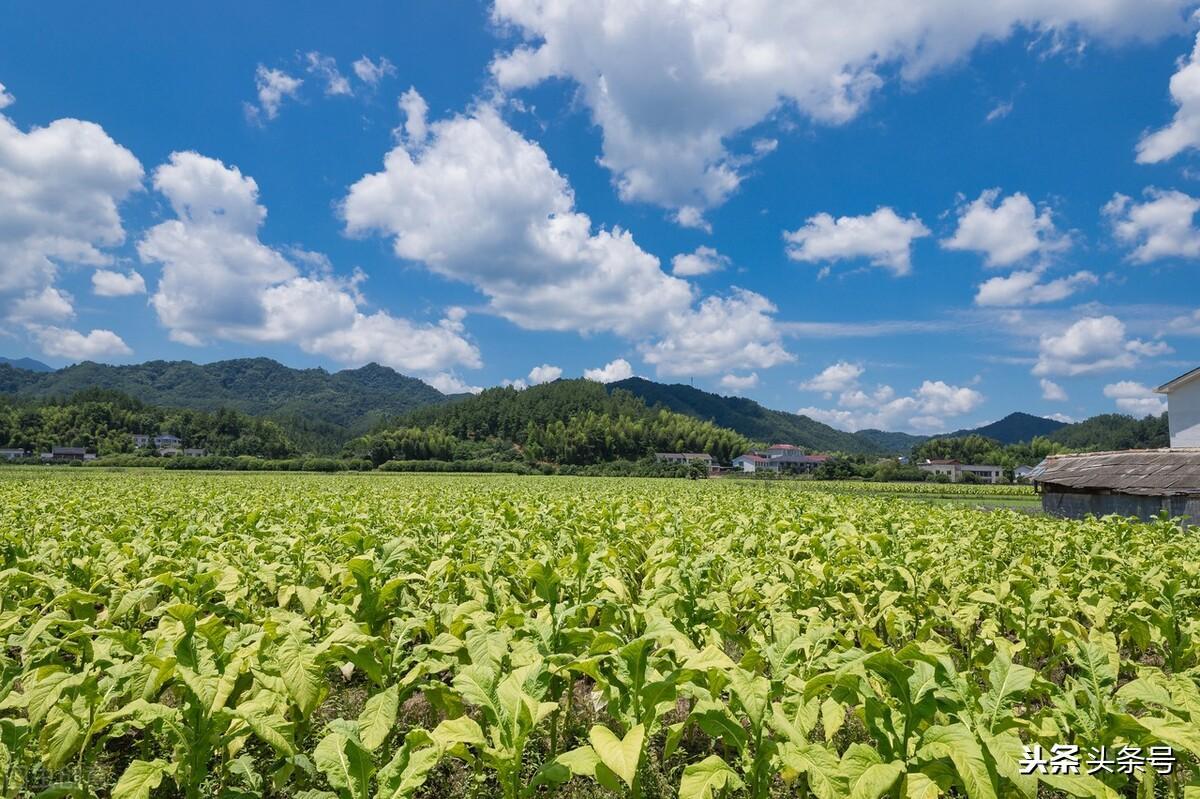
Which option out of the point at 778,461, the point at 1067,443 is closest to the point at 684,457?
the point at 778,461

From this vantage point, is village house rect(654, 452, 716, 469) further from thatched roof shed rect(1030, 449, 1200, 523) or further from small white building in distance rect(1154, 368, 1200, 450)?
thatched roof shed rect(1030, 449, 1200, 523)

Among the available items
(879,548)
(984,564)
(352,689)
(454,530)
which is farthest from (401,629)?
(984,564)

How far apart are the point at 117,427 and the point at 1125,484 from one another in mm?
127397

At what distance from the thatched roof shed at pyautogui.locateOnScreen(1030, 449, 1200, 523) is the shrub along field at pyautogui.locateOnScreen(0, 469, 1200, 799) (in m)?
Answer: 9.69

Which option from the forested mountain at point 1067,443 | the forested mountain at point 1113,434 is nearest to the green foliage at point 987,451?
the forested mountain at point 1067,443

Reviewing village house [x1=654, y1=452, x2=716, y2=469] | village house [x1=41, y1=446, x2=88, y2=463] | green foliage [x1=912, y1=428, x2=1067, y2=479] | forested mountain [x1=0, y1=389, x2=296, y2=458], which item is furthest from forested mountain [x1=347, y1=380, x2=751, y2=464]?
green foliage [x1=912, y1=428, x2=1067, y2=479]

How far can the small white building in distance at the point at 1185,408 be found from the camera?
25.4 metres

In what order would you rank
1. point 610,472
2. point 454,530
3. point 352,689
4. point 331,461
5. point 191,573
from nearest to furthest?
point 352,689 → point 191,573 → point 454,530 → point 331,461 → point 610,472

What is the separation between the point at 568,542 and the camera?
269 inches

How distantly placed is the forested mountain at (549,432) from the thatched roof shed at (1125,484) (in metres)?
87.0

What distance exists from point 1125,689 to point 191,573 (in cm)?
601

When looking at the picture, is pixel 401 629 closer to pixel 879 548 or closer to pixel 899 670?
pixel 899 670

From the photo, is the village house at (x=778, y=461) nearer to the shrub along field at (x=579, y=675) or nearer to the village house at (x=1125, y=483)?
the village house at (x=1125, y=483)

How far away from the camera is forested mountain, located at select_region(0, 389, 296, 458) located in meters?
92.9
